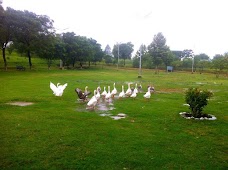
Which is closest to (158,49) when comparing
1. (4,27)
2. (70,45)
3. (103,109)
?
(70,45)

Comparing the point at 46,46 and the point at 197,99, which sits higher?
the point at 46,46

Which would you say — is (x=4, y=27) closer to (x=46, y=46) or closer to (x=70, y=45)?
(x=46, y=46)

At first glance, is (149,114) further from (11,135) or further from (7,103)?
(7,103)

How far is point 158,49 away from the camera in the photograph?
57.2 meters

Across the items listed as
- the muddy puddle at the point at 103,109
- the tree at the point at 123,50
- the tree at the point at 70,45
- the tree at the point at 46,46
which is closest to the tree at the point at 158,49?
the tree at the point at 70,45

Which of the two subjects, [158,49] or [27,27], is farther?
[158,49]

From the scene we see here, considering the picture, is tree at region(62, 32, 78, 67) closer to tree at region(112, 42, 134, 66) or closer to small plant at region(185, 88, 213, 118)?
tree at region(112, 42, 134, 66)

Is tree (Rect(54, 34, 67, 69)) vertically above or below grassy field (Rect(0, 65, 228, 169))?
above

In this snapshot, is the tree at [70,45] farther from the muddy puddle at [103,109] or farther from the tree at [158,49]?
the muddy puddle at [103,109]

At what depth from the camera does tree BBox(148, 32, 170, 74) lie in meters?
57.1

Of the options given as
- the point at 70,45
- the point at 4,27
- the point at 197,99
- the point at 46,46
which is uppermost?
the point at 4,27

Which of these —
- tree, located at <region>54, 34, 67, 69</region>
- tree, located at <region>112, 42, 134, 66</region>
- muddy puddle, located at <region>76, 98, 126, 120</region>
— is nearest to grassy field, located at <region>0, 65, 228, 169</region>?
muddy puddle, located at <region>76, 98, 126, 120</region>

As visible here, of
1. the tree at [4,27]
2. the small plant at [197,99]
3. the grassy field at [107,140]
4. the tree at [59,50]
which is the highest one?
the tree at [4,27]

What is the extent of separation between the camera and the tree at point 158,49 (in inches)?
2247
